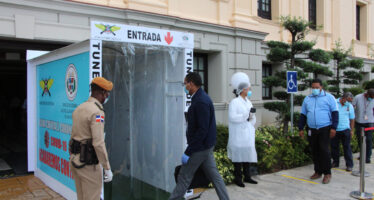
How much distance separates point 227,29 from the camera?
12.6m

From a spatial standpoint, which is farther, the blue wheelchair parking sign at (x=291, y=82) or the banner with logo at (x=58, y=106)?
the blue wheelchair parking sign at (x=291, y=82)

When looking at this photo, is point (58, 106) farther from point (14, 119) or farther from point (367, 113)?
point (14, 119)

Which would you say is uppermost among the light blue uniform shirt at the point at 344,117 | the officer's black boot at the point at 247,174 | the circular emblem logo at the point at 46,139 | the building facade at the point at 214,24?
the building facade at the point at 214,24

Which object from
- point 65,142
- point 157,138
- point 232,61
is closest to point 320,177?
point 157,138

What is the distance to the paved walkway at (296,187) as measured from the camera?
578 centimetres

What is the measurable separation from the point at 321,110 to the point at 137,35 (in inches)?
157

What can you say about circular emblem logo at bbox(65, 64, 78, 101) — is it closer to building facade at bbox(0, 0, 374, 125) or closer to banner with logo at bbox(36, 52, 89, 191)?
banner with logo at bbox(36, 52, 89, 191)

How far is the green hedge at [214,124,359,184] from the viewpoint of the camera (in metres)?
6.68

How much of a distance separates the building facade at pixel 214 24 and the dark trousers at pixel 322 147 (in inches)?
221

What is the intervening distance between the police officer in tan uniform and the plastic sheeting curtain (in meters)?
1.95

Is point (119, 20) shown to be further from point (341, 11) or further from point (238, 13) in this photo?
point (341, 11)

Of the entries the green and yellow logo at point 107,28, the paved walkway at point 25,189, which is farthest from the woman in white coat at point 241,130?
the paved walkway at point 25,189

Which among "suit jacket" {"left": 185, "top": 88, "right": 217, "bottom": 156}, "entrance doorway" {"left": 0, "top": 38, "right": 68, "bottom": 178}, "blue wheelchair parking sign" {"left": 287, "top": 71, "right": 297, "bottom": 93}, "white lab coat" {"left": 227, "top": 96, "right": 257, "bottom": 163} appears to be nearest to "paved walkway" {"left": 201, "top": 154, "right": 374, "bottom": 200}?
"white lab coat" {"left": 227, "top": 96, "right": 257, "bottom": 163}

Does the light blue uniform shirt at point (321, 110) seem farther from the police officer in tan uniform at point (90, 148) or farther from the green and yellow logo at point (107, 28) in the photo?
the police officer in tan uniform at point (90, 148)
